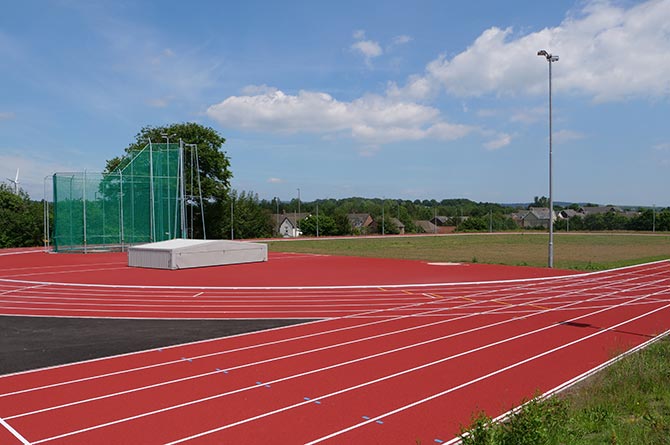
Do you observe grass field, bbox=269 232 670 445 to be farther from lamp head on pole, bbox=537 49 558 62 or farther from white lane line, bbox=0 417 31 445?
lamp head on pole, bbox=537 49 558 62

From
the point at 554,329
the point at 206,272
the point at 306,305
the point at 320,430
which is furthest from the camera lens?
the point at 206,272

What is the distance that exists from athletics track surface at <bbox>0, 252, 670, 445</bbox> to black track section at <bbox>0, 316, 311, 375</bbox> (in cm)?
55

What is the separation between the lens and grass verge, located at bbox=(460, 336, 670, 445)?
13.6ft

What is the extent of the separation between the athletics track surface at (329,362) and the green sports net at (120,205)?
51.7 ft

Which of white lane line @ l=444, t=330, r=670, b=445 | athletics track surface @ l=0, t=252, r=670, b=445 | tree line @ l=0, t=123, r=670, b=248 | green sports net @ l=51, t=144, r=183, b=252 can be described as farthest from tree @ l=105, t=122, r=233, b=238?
white lane line @ l=444, t=330, r=670, b=445

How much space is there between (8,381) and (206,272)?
565 inches

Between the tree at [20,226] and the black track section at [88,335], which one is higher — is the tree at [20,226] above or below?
above

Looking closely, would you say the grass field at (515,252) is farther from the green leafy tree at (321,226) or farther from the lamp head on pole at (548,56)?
the green leafy tree at (321,226)

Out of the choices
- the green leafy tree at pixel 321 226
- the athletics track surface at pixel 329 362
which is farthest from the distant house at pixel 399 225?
the athletics track surface at pixel 329 362

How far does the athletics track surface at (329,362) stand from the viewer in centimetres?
565

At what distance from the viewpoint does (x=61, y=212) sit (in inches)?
1251

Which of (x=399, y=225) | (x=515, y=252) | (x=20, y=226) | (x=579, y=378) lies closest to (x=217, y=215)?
(x=20, y=226)

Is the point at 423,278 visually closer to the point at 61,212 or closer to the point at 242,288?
the point at 242,288

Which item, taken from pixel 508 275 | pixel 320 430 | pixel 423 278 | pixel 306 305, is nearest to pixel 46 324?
pixel 306 305
